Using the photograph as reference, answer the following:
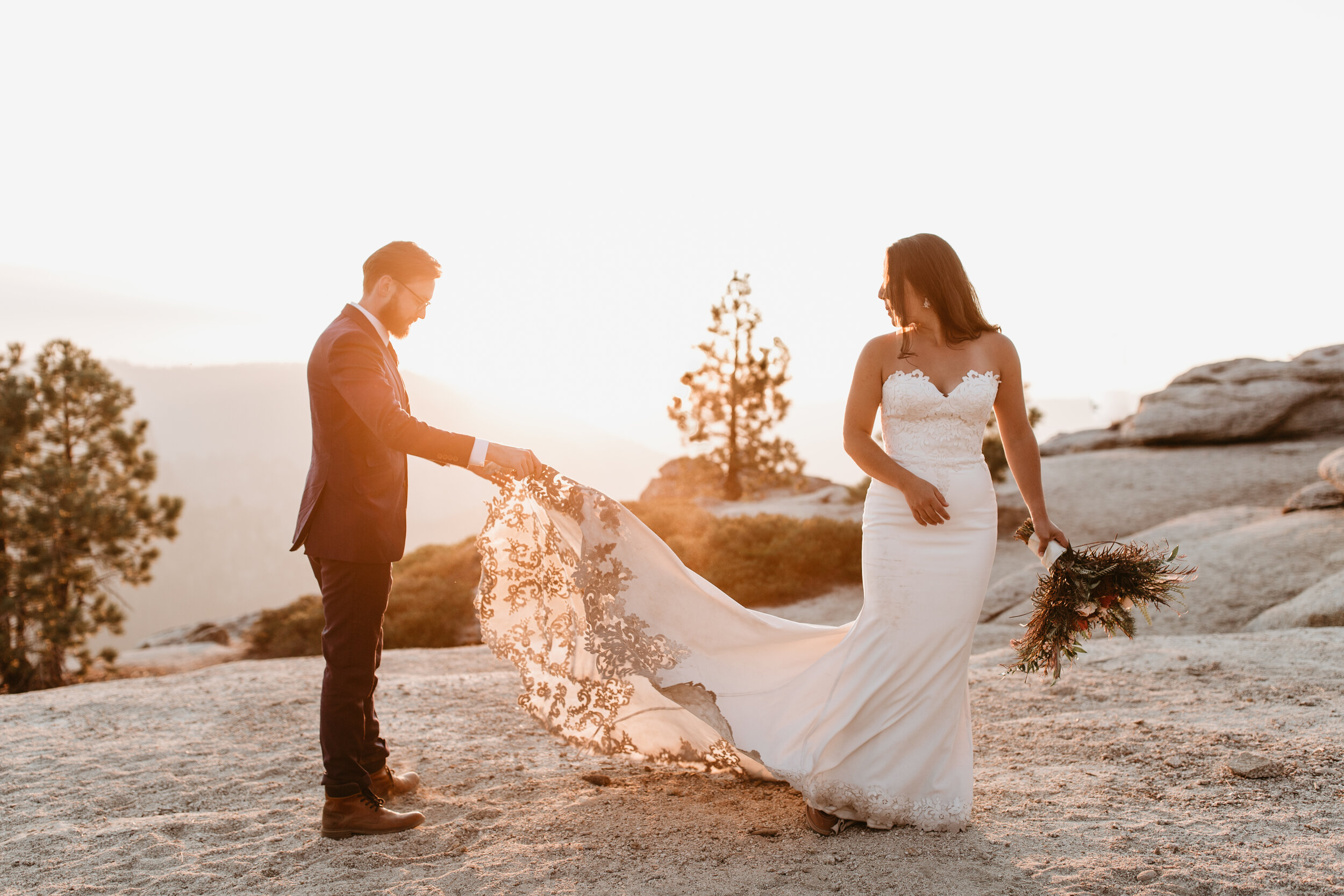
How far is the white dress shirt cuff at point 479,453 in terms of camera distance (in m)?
3.65

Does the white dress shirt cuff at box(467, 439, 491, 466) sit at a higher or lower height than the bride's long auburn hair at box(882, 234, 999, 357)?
lower

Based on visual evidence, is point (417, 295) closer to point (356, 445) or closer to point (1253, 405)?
point (356, 445)

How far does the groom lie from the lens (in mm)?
3555

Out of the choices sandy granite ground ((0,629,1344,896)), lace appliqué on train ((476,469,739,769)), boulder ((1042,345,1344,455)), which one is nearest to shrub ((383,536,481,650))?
sandy granite ground ((0,629,1344,896))

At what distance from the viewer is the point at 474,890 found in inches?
122

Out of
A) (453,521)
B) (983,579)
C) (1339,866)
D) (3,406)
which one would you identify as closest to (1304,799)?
(1339,866)

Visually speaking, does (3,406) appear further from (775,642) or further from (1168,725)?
(1168,725)

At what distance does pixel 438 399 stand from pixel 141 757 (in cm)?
6988

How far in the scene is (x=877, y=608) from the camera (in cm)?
349

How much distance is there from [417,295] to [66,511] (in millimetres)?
14563

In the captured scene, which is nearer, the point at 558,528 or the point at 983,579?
the point at 983,579

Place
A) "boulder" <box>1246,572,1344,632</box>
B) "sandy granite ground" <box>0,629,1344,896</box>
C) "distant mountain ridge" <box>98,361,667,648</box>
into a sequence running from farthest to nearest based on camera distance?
"distant mountain ridge" <box>98,361,667,648</box> → "boulder" <box>1246,572,1344,632</box> → "sandy granite ground" <box>0,629,1344,896</box>

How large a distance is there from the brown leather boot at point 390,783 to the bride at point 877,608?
3.47 feet

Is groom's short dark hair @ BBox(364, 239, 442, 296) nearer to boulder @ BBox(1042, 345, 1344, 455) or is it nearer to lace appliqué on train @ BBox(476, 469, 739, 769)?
lace appliqué on train @ BBox(476, 469, 739, 769)
